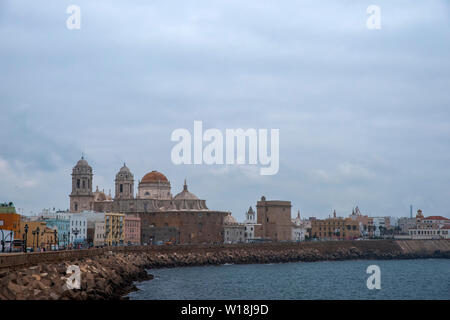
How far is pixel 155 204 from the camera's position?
144m

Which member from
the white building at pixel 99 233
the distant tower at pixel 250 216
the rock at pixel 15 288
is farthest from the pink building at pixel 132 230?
the rock at pixel 15 288

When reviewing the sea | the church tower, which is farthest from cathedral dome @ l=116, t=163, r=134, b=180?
the sea

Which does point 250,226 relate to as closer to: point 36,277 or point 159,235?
point 159,235

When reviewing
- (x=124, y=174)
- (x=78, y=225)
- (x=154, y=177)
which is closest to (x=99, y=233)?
(x=78, y=225)

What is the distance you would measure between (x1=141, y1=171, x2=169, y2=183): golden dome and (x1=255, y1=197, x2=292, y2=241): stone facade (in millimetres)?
23785

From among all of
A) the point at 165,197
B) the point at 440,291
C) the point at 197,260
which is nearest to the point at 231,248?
the point at 197,260

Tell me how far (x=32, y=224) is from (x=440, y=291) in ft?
171

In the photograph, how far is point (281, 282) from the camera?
7812 centimetres

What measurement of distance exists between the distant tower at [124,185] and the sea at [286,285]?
47799 mm

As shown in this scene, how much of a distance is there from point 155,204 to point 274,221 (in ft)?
92.8

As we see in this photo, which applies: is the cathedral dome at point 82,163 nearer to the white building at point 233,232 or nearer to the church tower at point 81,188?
the church tower at point 81,188
